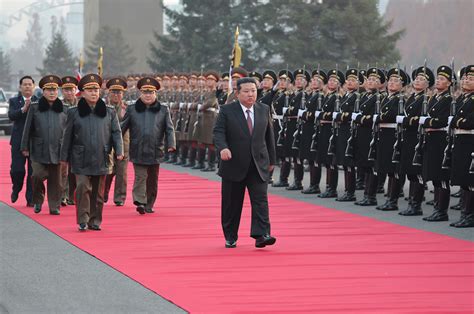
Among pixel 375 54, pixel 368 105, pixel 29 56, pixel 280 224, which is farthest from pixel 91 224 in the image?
pixel 29 56

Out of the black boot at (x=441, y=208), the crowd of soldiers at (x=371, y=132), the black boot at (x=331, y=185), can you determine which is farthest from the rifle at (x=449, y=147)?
the black boot at (x=331, y=185)

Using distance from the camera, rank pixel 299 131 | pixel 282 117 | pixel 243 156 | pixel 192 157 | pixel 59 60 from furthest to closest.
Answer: pixel 59 60, pixel 192 157, pixel 282 117, pixel 299 131, pixel 243 156

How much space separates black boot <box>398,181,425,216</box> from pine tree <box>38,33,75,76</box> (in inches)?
3067

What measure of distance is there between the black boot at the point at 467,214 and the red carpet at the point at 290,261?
2.19ft

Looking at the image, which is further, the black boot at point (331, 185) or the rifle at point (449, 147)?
the black boot at point (331, 185)

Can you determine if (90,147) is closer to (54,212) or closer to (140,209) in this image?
(54,212)

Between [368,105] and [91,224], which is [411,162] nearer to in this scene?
[368,105]

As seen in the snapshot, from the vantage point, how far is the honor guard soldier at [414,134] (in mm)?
15156

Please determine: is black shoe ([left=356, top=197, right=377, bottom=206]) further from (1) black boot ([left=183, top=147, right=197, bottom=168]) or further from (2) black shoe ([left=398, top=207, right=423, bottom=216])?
(1) black boot ([left=183, top=147, right=197, bottom=168])

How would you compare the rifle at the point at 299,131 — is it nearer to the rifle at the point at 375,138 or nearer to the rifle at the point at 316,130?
the rifle at the point at 316,130

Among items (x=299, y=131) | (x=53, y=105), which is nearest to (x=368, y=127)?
(x=299, y=131)

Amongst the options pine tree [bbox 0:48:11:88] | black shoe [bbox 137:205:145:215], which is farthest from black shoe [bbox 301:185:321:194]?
pine tree [bbox 0:48:11:88]

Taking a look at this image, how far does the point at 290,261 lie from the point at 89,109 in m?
3.78

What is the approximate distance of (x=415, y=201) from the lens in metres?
15.4
